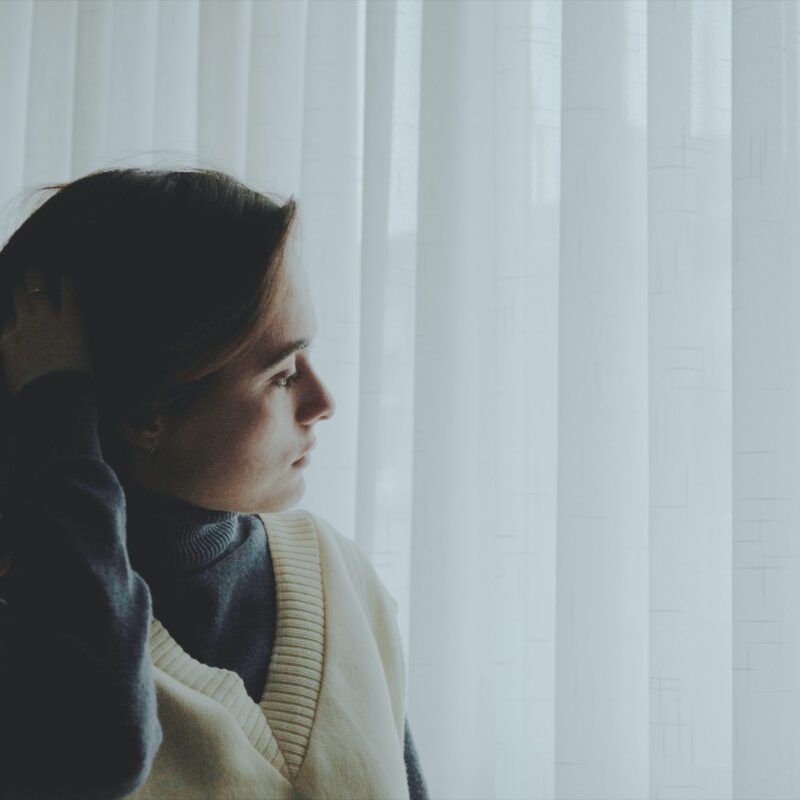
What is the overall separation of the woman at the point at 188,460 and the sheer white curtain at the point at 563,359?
284 millimetres

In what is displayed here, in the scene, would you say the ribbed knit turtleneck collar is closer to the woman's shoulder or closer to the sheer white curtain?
the woman's shoulder

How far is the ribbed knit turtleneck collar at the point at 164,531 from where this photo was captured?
0.79m

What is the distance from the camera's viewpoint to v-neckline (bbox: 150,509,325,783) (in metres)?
0.78

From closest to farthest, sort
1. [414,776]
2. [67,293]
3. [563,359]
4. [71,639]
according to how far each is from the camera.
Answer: [71,639], [67,293], [414,776], [563,359]

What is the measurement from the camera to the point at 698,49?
1.14 m

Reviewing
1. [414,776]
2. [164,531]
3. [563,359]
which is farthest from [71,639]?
[563,359]

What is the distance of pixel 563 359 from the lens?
115 centimetres

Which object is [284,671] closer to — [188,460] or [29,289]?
[188,460]

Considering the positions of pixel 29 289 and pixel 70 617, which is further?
pixel 29 289

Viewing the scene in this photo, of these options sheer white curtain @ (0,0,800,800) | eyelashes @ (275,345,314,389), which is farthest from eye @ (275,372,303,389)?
sheer white curtain @ (0,0,800,800)

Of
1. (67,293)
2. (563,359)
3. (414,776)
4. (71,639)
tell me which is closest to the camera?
(71,639)

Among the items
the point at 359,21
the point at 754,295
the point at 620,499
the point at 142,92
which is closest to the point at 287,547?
the point at 620,499

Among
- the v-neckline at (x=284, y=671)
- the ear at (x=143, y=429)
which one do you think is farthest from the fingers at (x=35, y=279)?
the v-neckline at (x=284, y=671)

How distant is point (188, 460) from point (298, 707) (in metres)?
0.21
